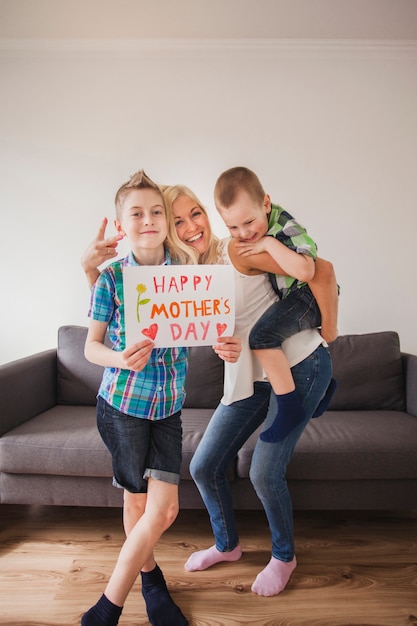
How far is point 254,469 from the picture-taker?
1272 mm

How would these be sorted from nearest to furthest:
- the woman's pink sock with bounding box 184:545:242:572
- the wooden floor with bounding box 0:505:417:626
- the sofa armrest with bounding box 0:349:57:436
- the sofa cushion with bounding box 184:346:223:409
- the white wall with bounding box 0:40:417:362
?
the wooden floor with bounding box 0:505:417:626, the woman's pink sock with bounding box 184:545:242:572, the sofa armrest with bounding box 0:349:57:436, the sofa cushion with bounding box 184:346:223:409, the white wall with bounding box 0:40:417:362

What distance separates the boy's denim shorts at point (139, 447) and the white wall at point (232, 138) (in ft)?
4.66

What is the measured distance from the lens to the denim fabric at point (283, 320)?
3.73ft

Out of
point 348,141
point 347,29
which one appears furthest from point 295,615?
point 347,29

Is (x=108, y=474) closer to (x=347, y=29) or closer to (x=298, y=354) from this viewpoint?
(x=298, y=354)

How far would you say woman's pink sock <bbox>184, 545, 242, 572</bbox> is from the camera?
4.61 ft

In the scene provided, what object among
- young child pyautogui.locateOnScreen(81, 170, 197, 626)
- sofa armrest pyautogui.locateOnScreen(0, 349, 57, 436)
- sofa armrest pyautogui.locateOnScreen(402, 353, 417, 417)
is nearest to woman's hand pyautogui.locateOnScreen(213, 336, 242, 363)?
young child pyautogui.locateOnScreen(81, 170, 197, 626)

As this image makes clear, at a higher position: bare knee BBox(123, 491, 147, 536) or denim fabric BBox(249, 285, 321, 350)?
denim fabric BBox(249, 285, 321, 350)

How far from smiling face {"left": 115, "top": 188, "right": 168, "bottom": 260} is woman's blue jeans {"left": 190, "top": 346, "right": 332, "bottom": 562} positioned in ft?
1.81

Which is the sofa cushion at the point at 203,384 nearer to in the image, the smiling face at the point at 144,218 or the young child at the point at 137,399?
the young child at the point at 137,399

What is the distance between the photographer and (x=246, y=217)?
1.04 m

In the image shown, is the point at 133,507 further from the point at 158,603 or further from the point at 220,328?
the point at 220,328

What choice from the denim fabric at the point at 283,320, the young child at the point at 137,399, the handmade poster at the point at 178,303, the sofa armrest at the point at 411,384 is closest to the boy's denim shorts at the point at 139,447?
the young child at the point at 137,399

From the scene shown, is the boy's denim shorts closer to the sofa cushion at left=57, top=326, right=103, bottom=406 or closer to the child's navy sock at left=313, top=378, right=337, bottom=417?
the child's navy sock at left=313, top=378, right=337, bottom=417
